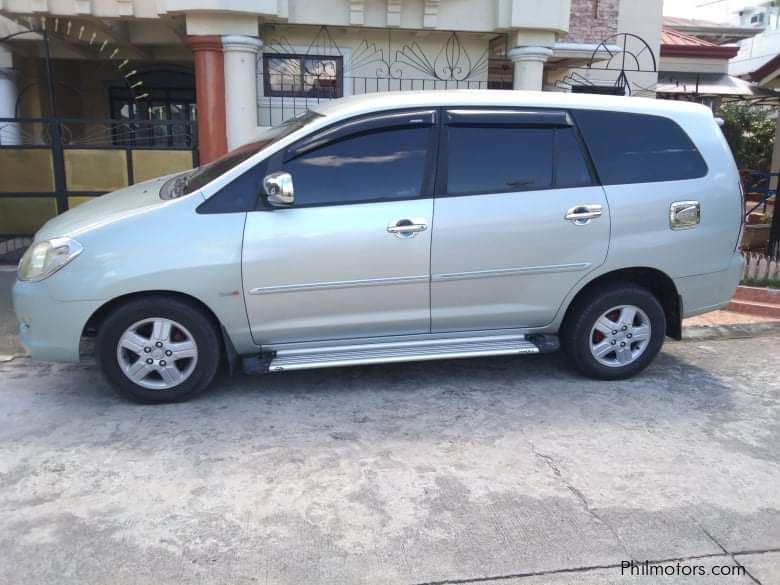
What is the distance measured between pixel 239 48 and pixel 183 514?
5919mm

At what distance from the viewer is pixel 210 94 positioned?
26.5ft

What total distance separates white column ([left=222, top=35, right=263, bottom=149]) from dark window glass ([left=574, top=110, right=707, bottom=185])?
4385 mm

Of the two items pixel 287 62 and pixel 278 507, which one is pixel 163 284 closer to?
pixel 278 507

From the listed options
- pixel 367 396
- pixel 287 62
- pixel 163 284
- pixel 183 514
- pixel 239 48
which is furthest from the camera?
pixel 287 62

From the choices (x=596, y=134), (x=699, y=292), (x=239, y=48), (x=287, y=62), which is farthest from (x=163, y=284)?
(x=287, y=62)

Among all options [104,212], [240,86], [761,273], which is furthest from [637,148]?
[240,86]

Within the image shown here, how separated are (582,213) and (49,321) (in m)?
3.49

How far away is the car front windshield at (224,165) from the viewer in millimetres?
4695

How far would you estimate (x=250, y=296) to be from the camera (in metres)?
4.50

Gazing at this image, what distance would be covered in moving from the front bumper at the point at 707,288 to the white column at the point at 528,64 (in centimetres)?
423

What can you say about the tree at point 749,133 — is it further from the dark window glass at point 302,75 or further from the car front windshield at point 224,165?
the car front windshield at point 224,165
